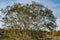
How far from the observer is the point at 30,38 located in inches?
765

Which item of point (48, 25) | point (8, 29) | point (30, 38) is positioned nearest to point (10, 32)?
point (8, 29)

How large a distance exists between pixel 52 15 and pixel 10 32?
3.70 m

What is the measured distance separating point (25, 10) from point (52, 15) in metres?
2.23

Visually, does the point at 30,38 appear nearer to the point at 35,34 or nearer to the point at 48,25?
the point at 35,34

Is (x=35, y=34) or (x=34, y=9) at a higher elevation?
(x=34, y=9)

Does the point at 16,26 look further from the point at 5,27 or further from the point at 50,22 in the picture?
the point at 50,22

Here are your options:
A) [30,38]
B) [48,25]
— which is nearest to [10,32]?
[30,38]

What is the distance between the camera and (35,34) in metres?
19.5

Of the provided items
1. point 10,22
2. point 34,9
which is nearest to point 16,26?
point 10,22

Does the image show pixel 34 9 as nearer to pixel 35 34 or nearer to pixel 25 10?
pixel 25 10

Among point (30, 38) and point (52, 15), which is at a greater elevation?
point (52, 15)

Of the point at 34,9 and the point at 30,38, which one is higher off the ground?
the point at 34,9

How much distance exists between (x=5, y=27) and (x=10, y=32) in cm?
59

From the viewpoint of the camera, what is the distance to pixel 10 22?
1958 cm
